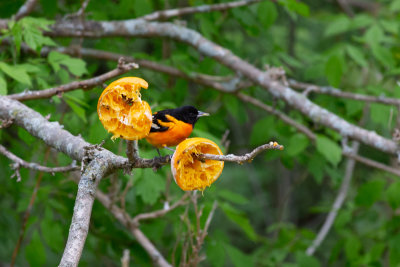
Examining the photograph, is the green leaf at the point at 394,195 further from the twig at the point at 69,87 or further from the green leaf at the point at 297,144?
the twig at the point at 69,87

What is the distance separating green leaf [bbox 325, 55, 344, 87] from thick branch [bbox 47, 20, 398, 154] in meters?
0.91

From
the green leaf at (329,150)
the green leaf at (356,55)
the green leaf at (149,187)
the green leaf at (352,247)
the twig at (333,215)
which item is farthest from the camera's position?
the twig at (333,215)

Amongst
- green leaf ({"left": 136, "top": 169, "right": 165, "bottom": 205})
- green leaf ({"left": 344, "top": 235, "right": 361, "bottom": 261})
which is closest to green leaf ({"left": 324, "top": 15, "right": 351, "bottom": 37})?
green leaf ({"left": 344, "top": 235, "right": 361, "bottom": 261})

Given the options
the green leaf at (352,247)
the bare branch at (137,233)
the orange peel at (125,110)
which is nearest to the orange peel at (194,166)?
the orange peel at (125,110)

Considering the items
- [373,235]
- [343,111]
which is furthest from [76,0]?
[373,235]

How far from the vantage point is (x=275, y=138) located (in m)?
5.71

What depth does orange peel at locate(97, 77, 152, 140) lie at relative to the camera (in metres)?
1.81

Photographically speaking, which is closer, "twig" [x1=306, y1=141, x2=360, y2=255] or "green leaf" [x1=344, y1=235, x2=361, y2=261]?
"green leaf" [x1=344, y1=235, x2=361, y2=261]

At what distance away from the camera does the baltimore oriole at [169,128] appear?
2670mm

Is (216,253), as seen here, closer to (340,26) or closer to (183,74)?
(183,74)

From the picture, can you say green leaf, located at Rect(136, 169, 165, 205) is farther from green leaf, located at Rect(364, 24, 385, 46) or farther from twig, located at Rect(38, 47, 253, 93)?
green leaf, located at Rect(364, 24, 385, 46)

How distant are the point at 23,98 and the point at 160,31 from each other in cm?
189

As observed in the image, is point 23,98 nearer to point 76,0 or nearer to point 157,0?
point 76,0

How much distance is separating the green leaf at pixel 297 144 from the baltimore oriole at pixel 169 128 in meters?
1.81
